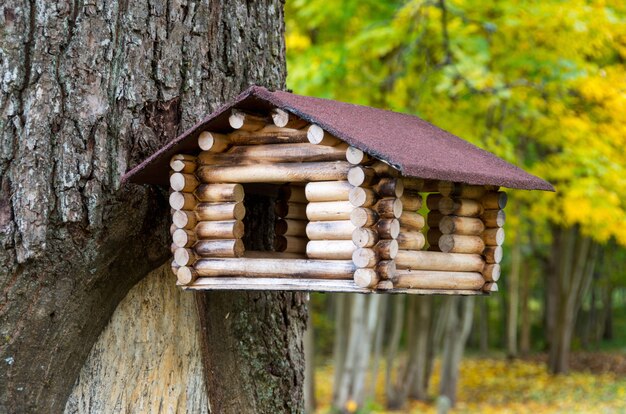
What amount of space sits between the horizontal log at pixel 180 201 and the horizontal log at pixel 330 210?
1.66 feet

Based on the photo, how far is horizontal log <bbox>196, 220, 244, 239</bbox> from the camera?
305 centimetres

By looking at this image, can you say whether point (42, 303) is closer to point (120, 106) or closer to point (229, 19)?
point (120, 106)

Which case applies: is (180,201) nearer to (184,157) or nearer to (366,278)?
(184,157)

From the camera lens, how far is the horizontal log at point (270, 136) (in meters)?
2.93

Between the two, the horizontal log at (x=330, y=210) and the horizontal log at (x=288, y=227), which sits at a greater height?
the horizontal log at (x=330, y=210)

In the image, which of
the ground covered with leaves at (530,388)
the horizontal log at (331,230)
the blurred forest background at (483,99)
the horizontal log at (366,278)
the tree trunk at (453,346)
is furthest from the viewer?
the tree trunk at (453,346)

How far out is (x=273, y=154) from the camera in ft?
9.73

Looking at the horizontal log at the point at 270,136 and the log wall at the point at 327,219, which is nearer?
the log wall at the point at 327,219

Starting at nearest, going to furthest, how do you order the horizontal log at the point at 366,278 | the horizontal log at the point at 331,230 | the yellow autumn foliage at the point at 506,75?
the horizontal log at the point at 366,278 → the horizontal log at the point at 331,230 → the yellow autumn foliage at the point at 506,75

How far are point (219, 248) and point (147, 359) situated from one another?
71 cm

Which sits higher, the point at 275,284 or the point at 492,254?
the point at 492,254

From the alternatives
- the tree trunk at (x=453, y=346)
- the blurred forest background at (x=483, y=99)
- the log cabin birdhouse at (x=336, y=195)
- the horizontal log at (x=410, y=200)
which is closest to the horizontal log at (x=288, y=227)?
the log cabin birdhouse at (x=336, y=195)

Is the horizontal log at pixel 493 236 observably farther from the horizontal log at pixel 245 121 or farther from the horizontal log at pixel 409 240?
the horizontal log at pixel 245 121

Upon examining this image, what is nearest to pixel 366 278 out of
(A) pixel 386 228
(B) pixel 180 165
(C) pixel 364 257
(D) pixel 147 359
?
(C) pixel 364 257
